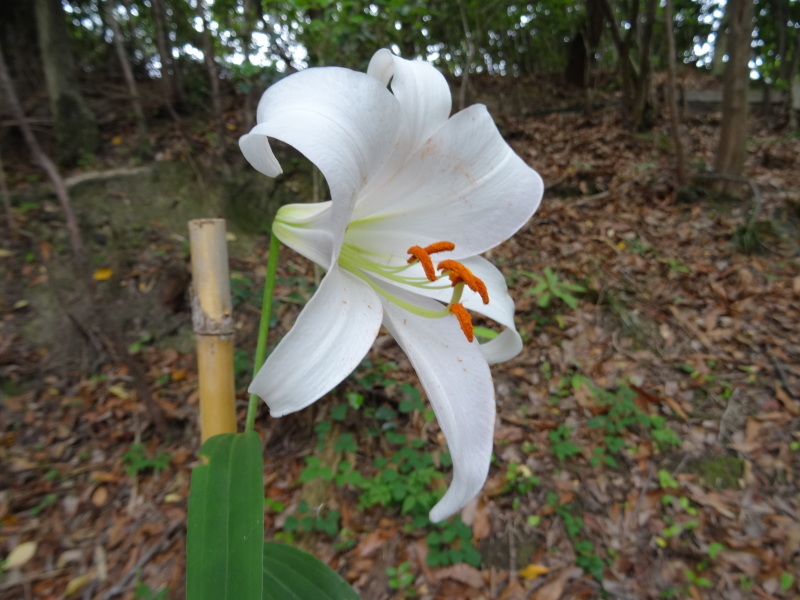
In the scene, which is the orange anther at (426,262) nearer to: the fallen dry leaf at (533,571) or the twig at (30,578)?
the fallen dry leaf at (533,571)

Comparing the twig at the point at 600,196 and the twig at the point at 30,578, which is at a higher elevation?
the twig at the point at 600,196

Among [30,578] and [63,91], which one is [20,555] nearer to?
[30,578]

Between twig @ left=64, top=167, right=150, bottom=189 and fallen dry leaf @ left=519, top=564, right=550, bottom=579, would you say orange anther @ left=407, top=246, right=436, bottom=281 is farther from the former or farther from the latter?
twig @ left=64, top=167, right=150, bottom=189

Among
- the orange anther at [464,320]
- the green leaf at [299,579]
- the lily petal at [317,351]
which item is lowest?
the green leaf at [299,579]

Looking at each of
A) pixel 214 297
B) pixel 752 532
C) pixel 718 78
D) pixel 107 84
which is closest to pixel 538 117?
pixel 718 78

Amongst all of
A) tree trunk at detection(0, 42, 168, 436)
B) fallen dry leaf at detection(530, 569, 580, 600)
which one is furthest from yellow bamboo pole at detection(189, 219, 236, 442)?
fallen dry leaf at detection(530, 569, 580, 600)

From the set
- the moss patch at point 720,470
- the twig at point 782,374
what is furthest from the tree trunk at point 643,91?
the moss patch at point 720,470

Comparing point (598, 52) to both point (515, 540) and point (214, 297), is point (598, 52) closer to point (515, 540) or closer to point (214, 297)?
point (515, 540)
